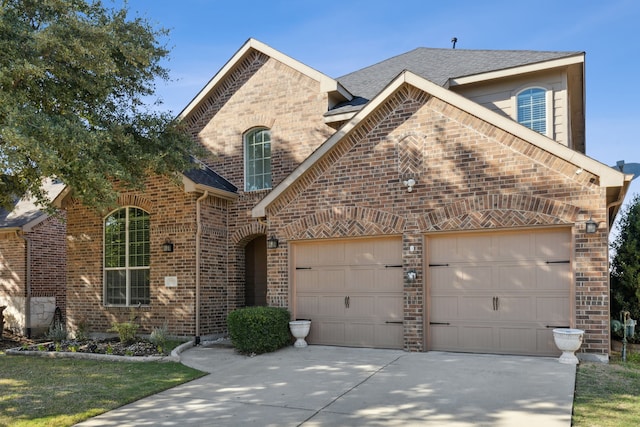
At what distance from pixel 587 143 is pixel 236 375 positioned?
1453 cm

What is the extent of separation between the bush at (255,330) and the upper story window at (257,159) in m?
4.48

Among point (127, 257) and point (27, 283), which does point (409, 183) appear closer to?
point (127, 257)

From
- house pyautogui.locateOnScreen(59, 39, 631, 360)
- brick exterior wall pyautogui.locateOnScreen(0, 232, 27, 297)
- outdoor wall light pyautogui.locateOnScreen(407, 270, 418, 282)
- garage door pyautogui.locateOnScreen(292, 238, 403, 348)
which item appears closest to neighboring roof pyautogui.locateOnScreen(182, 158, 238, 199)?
house pyautogui.locateOnScreen(59, 39, 631, 360)

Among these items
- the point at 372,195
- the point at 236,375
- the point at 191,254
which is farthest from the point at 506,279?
the point at 191,254

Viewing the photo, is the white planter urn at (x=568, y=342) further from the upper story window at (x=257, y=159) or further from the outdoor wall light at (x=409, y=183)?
the upper story window at (x=257, y=159)

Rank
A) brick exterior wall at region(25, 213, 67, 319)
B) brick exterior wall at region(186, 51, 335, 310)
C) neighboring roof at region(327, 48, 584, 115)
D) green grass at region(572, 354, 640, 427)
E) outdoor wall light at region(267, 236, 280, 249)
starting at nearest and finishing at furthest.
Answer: green grass at region(572, 354, 640, 427), outdoor wall light at region(267, 236, 280, 249), neighboring roof at region(327, 48, 584, 115), brick exterior wall at region(186, 51, 335, 310), brick exterior wall at region(25, 213, 67, 319)

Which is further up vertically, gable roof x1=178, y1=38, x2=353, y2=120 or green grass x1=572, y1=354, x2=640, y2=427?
gable roof x1=178, y1=38, x2=353, y2=120

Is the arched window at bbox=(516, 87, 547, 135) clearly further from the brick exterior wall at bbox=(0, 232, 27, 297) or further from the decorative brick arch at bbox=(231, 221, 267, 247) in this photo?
the brick exterior wall at bbox=(0, 232, 27, 297)

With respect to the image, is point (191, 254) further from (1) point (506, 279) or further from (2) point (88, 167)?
(1) point (506, 279)

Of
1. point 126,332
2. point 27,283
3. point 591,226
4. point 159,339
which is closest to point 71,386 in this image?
point 159,339

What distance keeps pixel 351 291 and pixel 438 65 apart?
713 cm

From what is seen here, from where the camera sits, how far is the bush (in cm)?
1007

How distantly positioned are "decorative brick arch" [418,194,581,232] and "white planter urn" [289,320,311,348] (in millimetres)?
3155

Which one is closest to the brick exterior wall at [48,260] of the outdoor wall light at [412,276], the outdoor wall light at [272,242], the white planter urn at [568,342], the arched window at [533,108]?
the outdoor wall light at [272,242]
